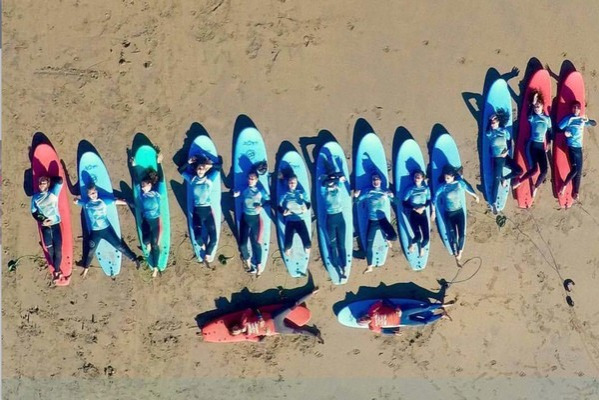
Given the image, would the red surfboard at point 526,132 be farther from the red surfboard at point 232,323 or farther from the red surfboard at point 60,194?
the red surfboard at point 60,194

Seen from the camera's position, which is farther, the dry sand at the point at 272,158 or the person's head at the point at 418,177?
the dry sand at the point at 272,158

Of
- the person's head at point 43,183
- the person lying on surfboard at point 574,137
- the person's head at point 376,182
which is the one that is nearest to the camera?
the person's head at point 43,183

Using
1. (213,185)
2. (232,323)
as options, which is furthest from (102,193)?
(232,323)

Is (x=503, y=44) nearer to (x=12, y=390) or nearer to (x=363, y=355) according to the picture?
(x=363, y=355)

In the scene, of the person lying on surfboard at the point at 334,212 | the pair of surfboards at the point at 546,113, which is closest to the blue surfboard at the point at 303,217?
the person lying on surfboard at the point at 334,212

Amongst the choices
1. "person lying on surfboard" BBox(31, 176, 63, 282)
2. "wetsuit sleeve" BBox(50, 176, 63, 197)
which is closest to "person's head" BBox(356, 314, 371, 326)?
"person lying on surfboard" BBox(31, 176, 63, 282)
